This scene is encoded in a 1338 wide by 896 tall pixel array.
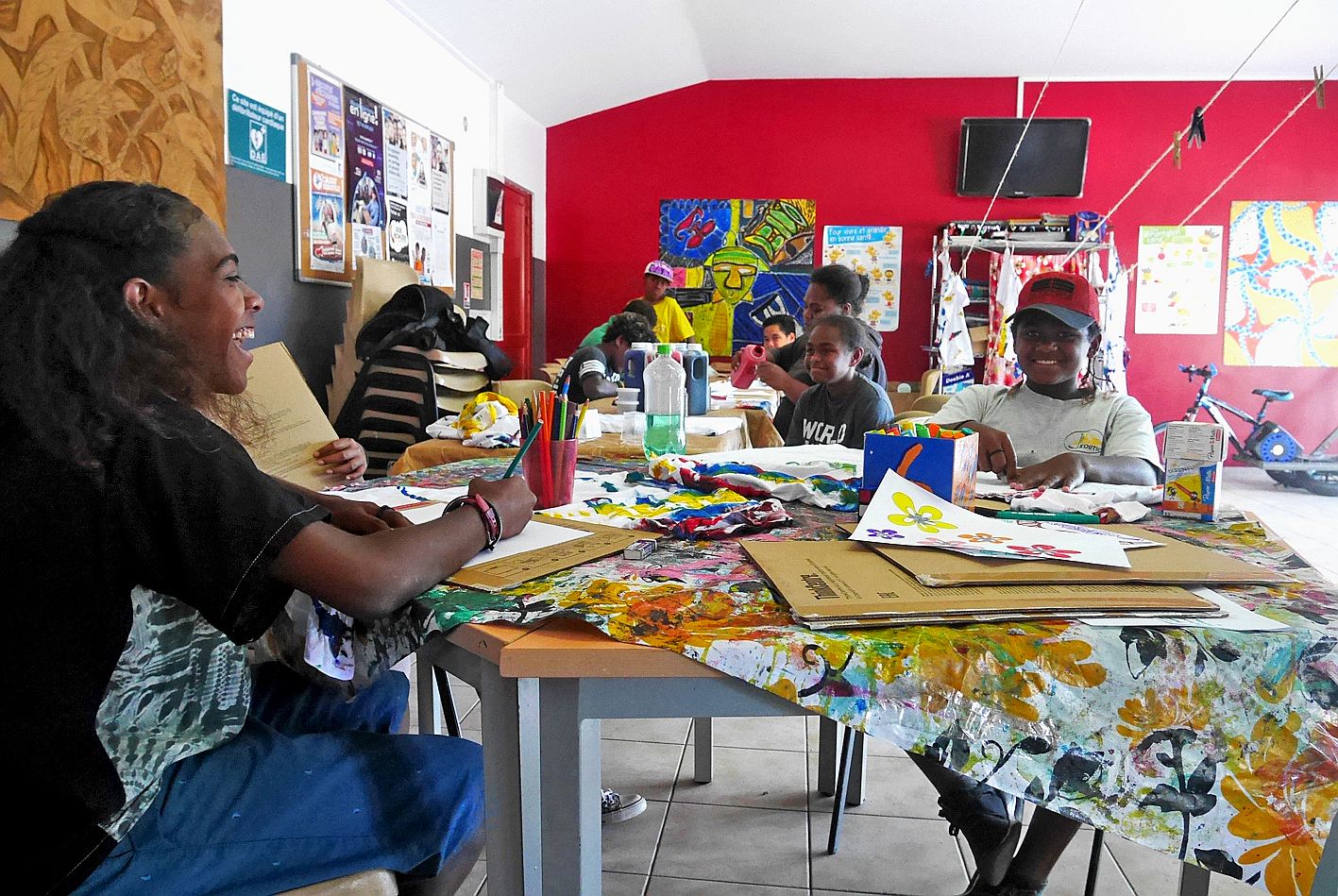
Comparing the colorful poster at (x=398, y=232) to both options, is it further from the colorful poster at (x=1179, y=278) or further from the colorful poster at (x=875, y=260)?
the colorful poster at (x=1179, y=278)

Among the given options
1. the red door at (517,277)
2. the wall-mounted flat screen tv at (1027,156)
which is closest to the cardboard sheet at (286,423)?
the red door at (517,277)

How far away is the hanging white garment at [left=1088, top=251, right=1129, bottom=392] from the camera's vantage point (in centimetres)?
631

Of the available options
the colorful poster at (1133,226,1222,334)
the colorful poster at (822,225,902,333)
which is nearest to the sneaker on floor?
the colorful poster at (822,225,902,333)

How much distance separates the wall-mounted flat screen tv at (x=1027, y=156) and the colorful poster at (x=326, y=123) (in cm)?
470

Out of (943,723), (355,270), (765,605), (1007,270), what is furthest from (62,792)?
(1007,270)

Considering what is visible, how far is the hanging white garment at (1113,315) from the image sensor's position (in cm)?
631

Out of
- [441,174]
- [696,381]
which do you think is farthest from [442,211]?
[696,381]

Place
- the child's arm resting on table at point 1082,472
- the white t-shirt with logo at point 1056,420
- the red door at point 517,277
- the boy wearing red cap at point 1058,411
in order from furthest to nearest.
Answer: the red door at point 517,277, the white t-shirt with logo at point 1056,420, the boy wearing red cap at point 1058,411, the child's arm resting on table at point 1082,472

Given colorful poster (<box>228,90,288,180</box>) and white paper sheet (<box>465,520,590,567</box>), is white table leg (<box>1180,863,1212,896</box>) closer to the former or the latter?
white paper sheet (<box>465,520,590,567</box>)

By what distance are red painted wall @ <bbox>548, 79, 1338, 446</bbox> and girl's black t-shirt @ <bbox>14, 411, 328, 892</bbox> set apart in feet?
22.5

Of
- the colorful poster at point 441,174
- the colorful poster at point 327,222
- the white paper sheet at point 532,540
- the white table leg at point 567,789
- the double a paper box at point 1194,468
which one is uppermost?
the colorful poster at point 441,174

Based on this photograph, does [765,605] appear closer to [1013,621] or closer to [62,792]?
[1013,621]

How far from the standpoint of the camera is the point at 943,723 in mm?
715

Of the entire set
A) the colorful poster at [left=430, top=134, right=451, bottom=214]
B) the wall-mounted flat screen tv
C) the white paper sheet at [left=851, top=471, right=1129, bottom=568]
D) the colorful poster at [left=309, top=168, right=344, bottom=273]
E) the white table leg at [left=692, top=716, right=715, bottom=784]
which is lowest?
the white table leg at [left=692, top=716, right=715, bottom=784]
